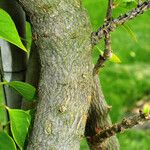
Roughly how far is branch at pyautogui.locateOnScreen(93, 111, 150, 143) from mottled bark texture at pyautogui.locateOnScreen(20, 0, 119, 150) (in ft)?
0.38

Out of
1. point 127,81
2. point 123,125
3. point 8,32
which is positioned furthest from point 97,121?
point 127,81

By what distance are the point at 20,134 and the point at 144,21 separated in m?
4.22

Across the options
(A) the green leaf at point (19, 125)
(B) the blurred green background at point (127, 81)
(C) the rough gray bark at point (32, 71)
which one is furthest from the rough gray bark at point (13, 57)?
(B) the blurred green background at point (127, 81)

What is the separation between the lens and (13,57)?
3.42 ft

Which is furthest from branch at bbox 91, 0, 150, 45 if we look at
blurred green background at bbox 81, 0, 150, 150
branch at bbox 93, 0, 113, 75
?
blurred green background at bbox 81, 0, 150, 150

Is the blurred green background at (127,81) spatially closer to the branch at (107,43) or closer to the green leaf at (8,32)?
the branch at (107,43)

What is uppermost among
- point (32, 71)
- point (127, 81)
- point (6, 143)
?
point (32, 71)

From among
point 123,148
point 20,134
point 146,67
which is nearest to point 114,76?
point 146,67

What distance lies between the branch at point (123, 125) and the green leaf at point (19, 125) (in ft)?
0.56

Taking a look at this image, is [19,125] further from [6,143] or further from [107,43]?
[107,43]

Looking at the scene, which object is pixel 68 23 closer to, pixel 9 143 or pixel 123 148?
pixel 9 143

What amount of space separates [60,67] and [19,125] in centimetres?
14

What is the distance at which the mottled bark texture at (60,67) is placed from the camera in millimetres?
842

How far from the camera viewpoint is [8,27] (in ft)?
2.64
